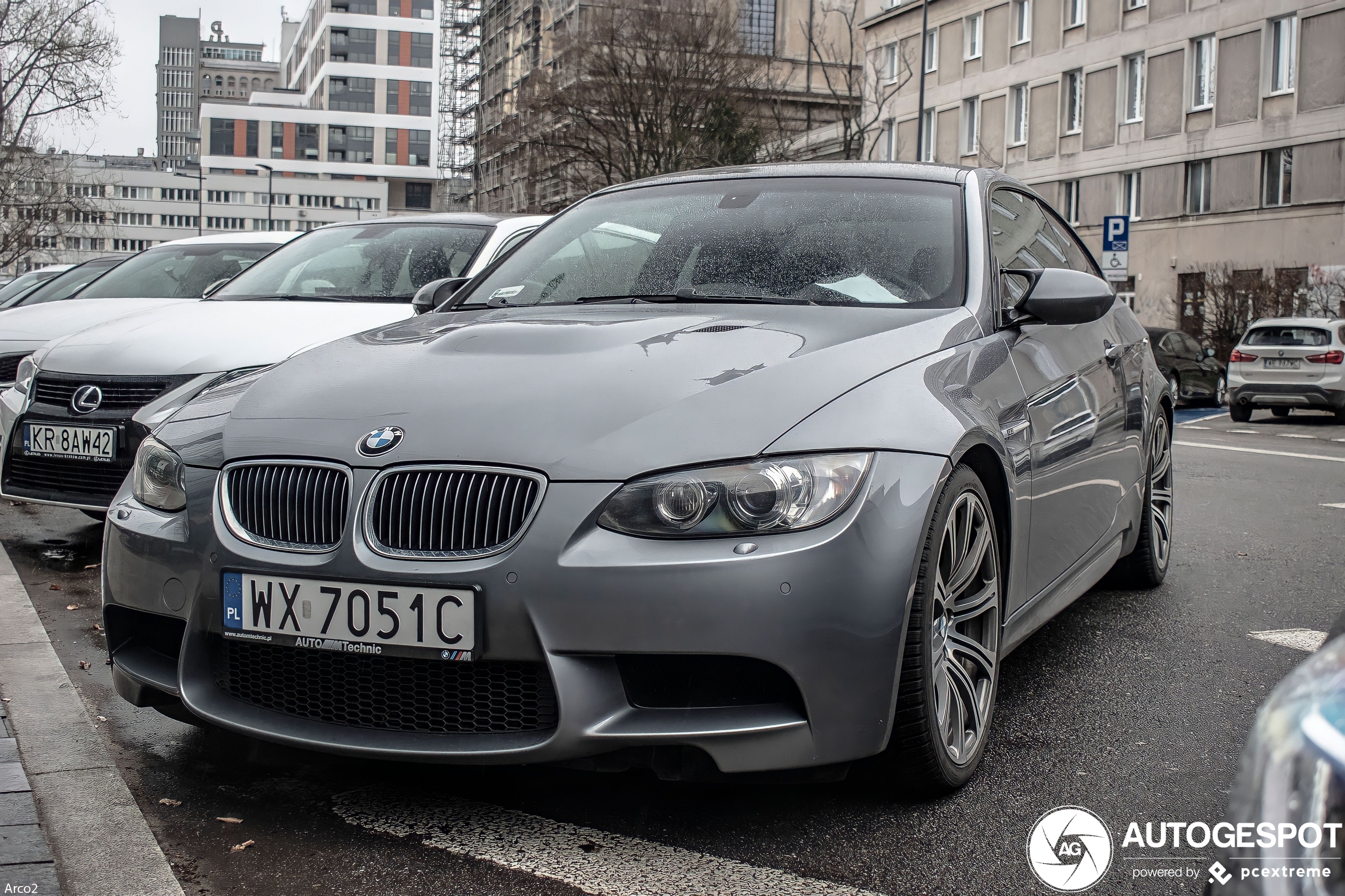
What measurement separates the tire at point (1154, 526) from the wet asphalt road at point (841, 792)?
466mm

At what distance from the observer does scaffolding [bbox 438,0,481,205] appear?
103375mm

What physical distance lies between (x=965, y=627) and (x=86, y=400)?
424 centimetres

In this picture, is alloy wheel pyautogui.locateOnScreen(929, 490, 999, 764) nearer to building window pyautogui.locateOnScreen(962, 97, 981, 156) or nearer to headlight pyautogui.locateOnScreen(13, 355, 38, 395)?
headlight pyautogui.locateOnScreen(13, 355, 38, 395)

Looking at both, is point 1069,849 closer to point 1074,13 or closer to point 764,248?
point 764,248

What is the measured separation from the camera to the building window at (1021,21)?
152 feet

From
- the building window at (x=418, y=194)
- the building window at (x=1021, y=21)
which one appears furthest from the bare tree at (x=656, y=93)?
the building window at (x=418, y=194)

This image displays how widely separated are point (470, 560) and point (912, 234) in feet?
5.88

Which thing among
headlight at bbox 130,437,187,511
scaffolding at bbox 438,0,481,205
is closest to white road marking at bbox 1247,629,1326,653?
headlight at bbox 130,437,187,511

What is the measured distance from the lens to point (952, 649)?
10.2 feet

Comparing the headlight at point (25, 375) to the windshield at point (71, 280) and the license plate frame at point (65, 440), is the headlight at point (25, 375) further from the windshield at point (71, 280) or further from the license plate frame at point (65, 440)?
the windshield at point (71, 280)

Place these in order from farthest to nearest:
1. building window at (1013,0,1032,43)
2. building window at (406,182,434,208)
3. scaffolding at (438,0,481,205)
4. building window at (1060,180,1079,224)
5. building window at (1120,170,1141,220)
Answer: building window at (406,182,434,208)
scaffolding at (438,0,481,205)
building window at (1013,0,1032,43)
building window at (1060,180,1079,224)
building window at (1120,170,1141,220)

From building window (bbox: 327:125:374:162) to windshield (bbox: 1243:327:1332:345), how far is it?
122 meters

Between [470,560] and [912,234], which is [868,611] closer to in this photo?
[470,560]

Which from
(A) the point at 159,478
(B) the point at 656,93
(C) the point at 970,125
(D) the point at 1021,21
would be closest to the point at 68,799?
(A) the point at 159,478
